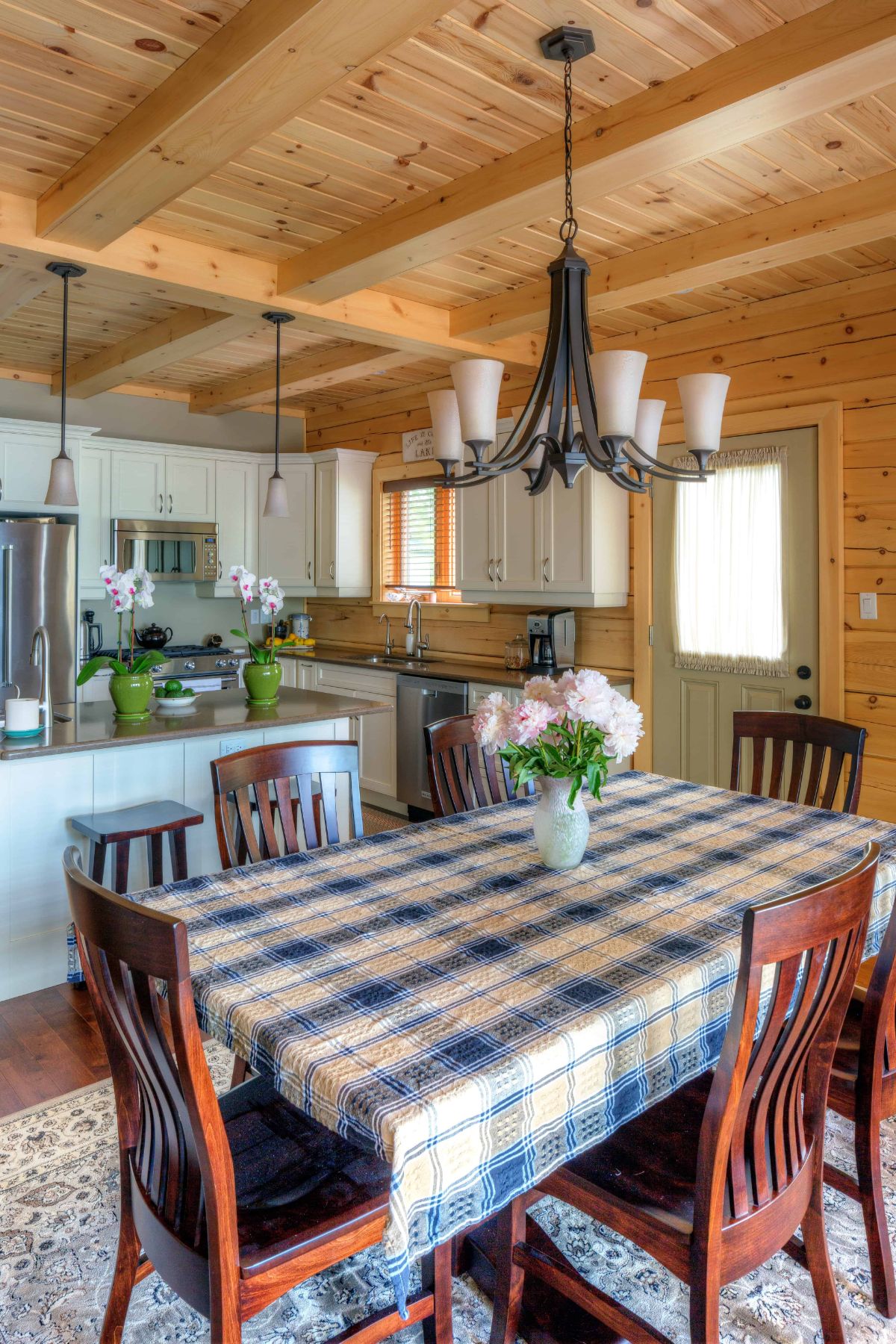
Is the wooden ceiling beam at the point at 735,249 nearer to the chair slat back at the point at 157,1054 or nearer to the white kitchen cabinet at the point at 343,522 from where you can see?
the white kitchen cabinet at the point at 343,522

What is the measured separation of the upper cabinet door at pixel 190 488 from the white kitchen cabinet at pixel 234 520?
0.21 feet

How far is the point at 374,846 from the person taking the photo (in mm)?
2193

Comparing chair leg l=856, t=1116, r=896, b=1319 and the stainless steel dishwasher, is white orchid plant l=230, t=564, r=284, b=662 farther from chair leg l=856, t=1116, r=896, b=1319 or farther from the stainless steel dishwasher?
chair leg l=856, t=1116, r=896, b=1319

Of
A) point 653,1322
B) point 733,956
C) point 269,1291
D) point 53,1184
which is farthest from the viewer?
point 53,1184

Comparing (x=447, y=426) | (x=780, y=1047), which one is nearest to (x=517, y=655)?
(x=447, y=426)

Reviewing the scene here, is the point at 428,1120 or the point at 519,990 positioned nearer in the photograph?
the point at 428,1120

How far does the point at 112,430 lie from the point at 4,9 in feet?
13.9

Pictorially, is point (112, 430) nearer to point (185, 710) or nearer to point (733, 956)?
point (185, 710)

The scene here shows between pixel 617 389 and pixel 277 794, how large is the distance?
1.31m

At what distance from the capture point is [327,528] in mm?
6152

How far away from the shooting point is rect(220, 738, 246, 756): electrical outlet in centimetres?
348

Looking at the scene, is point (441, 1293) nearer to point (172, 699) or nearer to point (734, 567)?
point (172, 699)

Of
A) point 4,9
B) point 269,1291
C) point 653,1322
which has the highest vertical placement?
point 4,9

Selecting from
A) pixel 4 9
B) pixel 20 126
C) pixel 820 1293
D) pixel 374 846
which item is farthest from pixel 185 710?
pixel 820 1293
